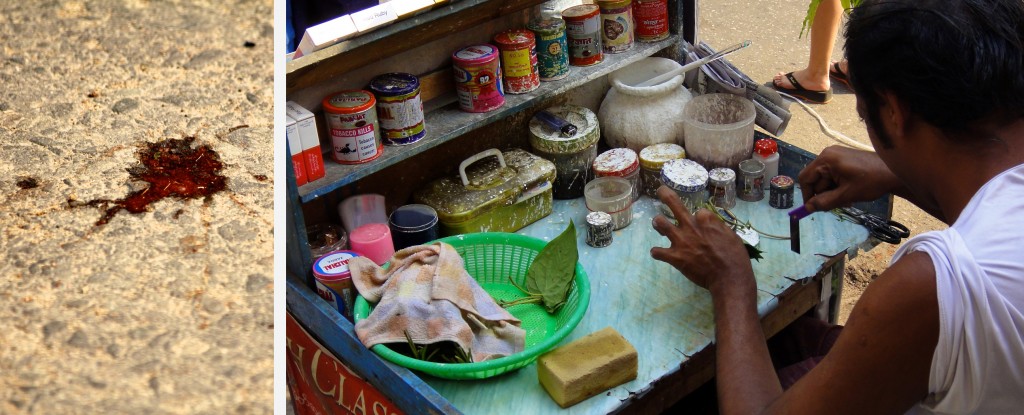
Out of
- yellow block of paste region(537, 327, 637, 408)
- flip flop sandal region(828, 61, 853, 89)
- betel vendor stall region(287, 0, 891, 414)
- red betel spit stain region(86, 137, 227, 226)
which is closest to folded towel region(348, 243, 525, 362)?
betel vendor stall region(287, 0, 891, 414)

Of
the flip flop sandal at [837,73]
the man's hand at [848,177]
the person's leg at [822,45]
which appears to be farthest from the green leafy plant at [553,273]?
the flip flop sandal at [837,73]

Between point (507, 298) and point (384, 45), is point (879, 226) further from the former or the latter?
point (384, 45)

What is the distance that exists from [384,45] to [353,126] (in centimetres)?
23

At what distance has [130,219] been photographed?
313cm

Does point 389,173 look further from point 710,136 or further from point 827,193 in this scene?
point 827,193

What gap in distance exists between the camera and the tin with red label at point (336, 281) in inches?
86.2

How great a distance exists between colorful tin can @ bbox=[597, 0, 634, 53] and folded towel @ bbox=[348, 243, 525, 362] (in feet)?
2.82

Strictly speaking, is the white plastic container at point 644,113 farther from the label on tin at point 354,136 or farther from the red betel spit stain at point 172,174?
the red betel spit stain at point 172,174

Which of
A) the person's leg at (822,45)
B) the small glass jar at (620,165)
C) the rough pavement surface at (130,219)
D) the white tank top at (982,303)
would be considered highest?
the white tank top at (982,303)

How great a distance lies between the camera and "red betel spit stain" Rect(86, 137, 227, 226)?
10.5 ft

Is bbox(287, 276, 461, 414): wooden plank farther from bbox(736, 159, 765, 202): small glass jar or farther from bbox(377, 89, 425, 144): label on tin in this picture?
bbox(736, 159, 765, 202): small glass jar

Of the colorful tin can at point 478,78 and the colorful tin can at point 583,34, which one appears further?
the colorful tin can at point 583,34

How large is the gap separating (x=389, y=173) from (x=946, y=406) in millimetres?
1457

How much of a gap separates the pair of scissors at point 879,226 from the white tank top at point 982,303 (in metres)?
0.83
